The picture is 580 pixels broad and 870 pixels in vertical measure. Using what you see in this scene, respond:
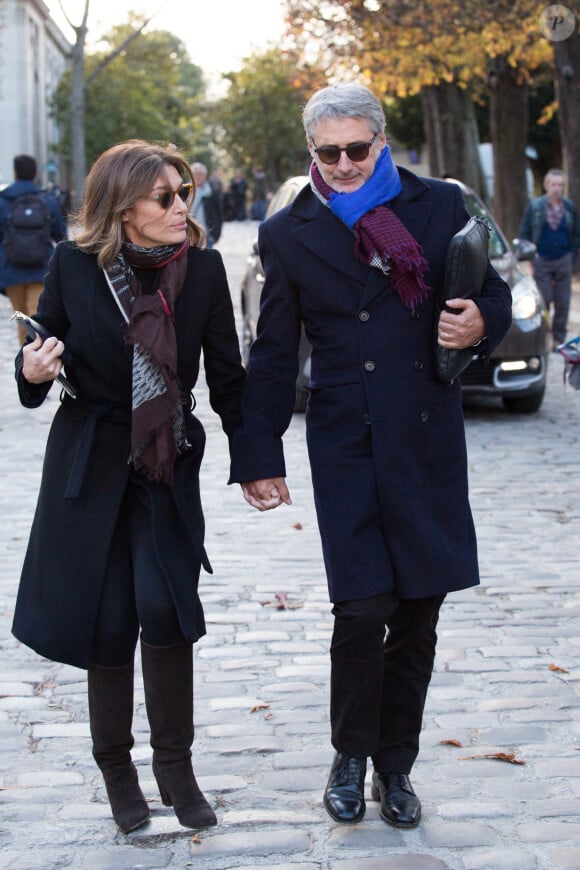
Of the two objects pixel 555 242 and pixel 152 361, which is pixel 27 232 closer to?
pixel 555 242

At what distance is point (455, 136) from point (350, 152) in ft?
74.7

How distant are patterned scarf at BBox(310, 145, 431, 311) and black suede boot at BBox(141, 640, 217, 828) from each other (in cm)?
113

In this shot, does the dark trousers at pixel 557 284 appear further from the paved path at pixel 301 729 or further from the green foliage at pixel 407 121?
the green foliage at pixel 407 121

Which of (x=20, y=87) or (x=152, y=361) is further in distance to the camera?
(x=20, y=87)

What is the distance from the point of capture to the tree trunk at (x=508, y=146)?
24.1 m

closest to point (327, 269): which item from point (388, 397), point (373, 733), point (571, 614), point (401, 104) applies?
point (388, 397)

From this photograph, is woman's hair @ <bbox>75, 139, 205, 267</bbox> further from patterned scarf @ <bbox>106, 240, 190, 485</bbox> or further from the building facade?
the building facade

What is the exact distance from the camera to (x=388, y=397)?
12.1ft

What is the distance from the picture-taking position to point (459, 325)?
367 cm

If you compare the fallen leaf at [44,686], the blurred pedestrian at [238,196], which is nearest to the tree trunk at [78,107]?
the fallen leaf at [44,686]

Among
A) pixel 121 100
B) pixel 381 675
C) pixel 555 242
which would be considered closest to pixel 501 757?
pixel 381 675

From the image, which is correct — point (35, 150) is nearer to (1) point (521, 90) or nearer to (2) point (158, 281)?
(1) point (521, 90)

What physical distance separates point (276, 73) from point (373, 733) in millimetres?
76465

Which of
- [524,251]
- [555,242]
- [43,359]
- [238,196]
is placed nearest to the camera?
[43,359]
